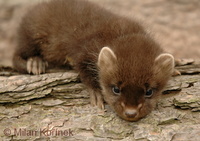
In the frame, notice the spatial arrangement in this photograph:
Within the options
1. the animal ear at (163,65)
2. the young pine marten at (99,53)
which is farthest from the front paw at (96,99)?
the animal ear at (163,65)

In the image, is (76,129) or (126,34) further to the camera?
(126,34)

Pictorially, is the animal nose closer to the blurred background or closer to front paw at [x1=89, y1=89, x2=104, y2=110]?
front paw at [x1=89, y1=89, x2=104, y2=110]

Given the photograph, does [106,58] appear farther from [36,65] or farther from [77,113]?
[36,65]

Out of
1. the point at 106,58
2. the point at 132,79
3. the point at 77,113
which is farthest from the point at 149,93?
the point at 77,113

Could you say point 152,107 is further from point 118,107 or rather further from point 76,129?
point 76,129

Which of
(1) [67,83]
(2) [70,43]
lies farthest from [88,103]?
(2) [70,43]

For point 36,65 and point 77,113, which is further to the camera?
point 36,65

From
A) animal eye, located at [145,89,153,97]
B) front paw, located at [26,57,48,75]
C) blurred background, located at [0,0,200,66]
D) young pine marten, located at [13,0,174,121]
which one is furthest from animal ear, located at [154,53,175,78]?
blurred background, located at [0,0,200,66]

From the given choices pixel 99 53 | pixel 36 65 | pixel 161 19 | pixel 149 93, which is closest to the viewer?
pixel 149 93
